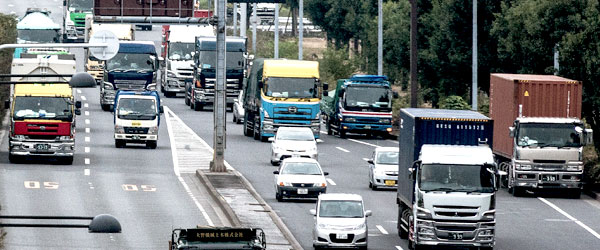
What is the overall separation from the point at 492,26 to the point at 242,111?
14.9 metres

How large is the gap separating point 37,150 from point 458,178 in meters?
25.7

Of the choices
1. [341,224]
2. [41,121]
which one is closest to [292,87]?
[41,121]

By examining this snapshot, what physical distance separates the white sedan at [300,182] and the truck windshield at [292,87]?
18.6m

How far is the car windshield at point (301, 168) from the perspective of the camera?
4709cm

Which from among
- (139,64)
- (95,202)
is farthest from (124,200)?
(139,64)

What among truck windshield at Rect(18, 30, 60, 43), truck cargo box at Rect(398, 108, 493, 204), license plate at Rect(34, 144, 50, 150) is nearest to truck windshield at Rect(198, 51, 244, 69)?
truck windshield at Rect(18, 30, 60, 43)

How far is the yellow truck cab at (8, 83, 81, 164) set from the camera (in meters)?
55.3

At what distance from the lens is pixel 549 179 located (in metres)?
48.6

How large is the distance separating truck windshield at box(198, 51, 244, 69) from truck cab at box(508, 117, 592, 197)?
32.4 meters

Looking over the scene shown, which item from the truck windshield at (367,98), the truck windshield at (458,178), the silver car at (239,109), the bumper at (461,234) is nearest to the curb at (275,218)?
the bumper at (461,234)

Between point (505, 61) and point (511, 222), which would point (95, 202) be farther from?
point (505, 61)

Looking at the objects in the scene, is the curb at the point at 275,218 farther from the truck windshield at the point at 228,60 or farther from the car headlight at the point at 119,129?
the truck windshield at the point at 228,60

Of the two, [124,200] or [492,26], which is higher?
[492,26]

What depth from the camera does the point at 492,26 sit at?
239 feet
